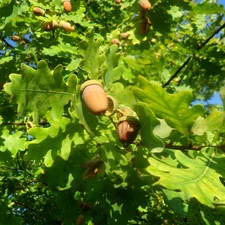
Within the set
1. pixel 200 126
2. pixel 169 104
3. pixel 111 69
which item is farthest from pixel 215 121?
pixel 111 69

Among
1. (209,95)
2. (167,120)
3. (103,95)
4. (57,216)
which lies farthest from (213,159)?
(209,95)

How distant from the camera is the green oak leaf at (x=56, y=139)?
1.41 meters

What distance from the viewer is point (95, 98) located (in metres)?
1.19

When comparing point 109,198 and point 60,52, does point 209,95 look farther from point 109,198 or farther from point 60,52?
point 109,198

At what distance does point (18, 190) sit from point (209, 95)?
7.40 meters

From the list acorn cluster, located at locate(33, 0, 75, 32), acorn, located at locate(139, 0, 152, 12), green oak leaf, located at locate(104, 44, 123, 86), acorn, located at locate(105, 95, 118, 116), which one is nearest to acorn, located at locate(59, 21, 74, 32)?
acorn cluster, located at locate(33, 0, 75, 32)

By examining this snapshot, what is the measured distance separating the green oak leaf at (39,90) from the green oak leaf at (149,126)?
14.1 inches

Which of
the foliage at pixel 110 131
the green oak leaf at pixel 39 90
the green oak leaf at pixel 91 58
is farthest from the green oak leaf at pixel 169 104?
the green oak leaf at pixel 39 90

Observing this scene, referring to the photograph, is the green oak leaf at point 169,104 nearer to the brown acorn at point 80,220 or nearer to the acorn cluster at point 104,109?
the acorn cluster at point 104,109

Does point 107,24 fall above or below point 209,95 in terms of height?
above

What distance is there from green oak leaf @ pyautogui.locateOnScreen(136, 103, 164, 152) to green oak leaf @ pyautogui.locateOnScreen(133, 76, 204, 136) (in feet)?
0.22

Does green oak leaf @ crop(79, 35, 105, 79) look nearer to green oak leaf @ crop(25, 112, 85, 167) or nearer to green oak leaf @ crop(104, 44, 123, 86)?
green oak leaf @ crop(104, 44, 123, 86)

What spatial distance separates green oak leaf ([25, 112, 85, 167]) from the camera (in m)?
1.41

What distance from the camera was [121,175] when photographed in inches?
57.4
